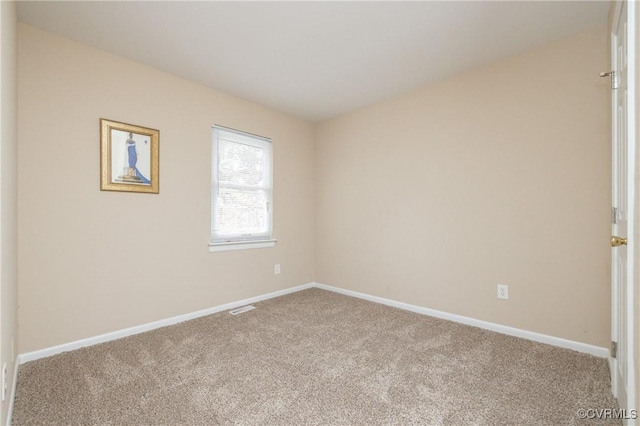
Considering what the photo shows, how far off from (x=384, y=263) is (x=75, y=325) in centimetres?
287

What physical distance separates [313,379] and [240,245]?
1.88 m

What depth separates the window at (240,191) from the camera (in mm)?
3195

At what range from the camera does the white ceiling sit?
194 centimetres

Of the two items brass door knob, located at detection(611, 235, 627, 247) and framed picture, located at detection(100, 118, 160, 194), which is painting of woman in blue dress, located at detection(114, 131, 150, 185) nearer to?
framed picture, located at detection(100, 118, 160, 194)

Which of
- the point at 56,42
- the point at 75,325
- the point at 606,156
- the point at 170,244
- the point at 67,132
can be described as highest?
the point at 56,42

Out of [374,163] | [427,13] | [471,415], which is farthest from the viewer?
[374,163]

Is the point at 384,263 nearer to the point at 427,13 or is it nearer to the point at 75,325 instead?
the point at 427,13

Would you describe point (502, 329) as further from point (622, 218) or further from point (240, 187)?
point (240, 187)

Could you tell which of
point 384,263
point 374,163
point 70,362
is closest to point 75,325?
point 70,362

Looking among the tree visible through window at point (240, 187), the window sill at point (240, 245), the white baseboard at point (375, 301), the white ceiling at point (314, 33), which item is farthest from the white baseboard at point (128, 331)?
the white ceiling at point (314, 33)

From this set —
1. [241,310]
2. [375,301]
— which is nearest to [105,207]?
[241,310]

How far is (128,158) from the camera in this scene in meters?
2.55

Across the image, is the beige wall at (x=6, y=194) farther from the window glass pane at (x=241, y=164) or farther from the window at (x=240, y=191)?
the window glass pane at (x=241, y=164)

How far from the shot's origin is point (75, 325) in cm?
227
